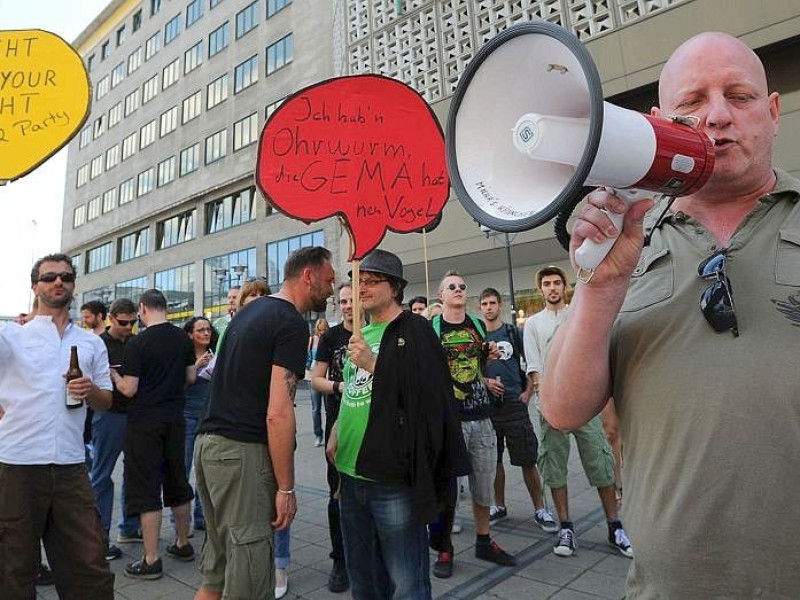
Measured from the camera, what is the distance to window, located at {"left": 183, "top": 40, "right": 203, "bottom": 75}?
29.4 m

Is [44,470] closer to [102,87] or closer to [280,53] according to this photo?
[280,53]

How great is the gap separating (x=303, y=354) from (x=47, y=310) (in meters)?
1.49

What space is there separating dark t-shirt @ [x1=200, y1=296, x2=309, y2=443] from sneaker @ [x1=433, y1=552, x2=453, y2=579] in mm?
1645

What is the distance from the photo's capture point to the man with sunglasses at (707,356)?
86cm

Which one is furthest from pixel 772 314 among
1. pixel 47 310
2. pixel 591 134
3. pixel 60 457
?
pixel 47 310

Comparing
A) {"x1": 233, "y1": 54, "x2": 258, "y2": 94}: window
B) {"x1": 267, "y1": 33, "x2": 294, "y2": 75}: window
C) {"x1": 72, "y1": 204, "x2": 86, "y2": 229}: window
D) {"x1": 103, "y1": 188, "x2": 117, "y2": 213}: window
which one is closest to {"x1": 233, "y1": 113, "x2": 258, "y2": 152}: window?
{"x1": 233, "y1": 54, "x2": 258, "y2": 94}: window

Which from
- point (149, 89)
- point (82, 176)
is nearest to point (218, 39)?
point (149, 89)

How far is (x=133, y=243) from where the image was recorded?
3341 cm

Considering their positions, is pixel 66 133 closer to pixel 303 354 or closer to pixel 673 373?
pixel 303 354

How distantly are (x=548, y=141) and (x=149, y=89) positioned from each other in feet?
127

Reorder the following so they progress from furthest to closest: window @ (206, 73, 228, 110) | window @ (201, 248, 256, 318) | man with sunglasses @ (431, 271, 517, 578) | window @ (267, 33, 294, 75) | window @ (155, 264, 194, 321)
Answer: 1. window @ (155, 264, 194, 321)
2. window @ (206, 73, 228, 110)
3. window @ (201, 248, 256, 318)
4. window @ (267, 33, 294, 75)
5. man with sunglasses @ (431, 271, 517, 578)

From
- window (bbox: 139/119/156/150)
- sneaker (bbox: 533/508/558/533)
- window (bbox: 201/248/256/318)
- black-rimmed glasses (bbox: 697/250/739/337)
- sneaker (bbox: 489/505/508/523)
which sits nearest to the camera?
black-rimmed glasses (bbox: 697/250/739/337)

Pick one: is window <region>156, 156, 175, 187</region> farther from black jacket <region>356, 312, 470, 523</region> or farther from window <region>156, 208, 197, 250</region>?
black jacket <region>356, 312, 470, 523</region>

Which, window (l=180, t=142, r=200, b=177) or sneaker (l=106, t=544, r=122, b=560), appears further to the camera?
window (l=180, t=142, r=200, b=177)
